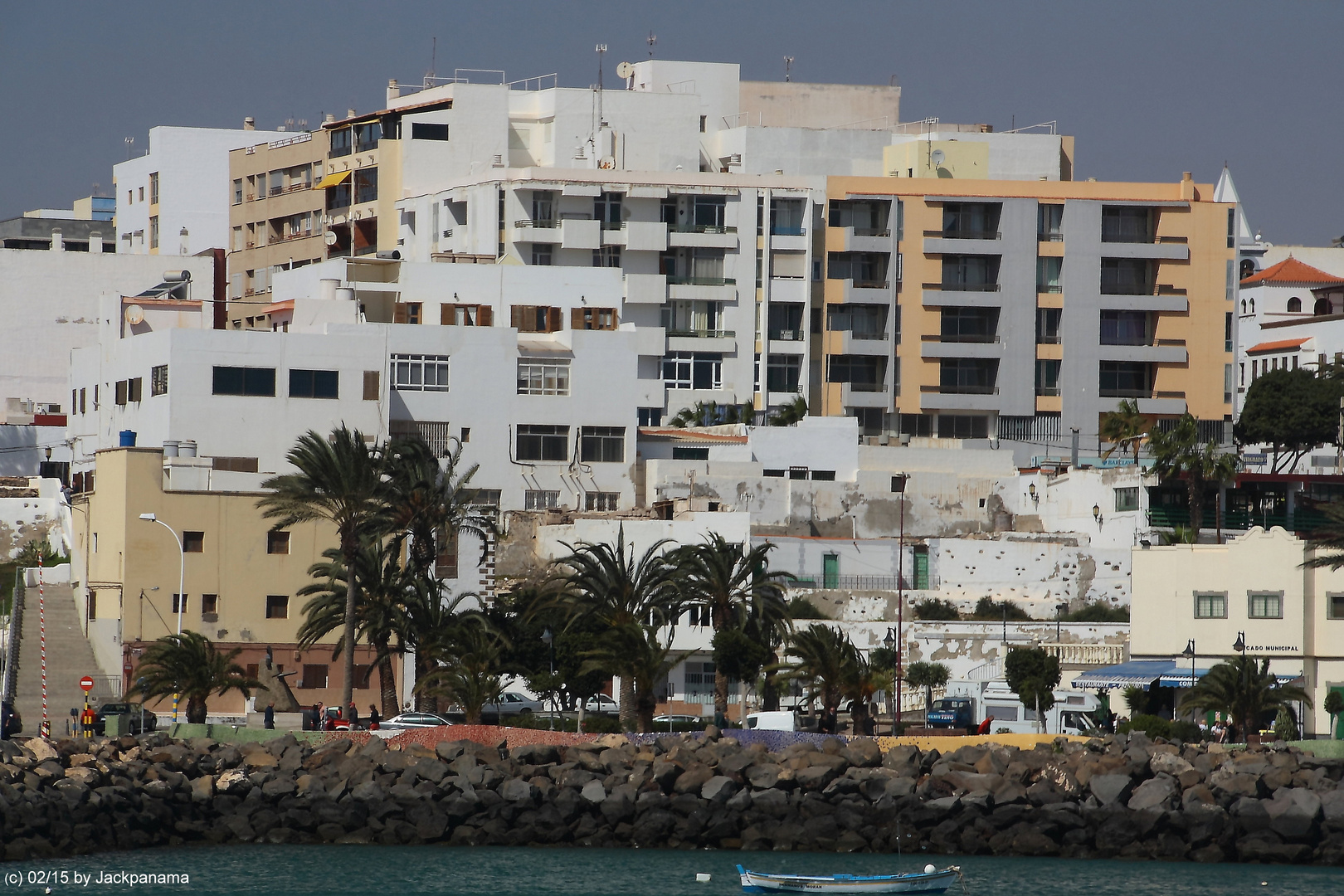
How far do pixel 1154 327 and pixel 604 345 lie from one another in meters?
33.5

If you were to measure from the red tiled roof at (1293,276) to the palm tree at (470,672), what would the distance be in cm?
7730

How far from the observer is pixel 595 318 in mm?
90875

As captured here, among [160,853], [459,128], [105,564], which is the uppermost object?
[459,128]

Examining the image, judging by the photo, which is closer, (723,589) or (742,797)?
(742,797)

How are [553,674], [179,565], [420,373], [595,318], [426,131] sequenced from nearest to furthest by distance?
[553,674], [179,565], [420,373], [595,318], [426,131]

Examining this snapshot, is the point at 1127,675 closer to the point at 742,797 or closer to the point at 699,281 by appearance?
the point at 742,797

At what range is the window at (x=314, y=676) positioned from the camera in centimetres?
6812

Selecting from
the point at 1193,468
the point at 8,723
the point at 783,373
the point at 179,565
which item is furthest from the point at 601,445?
the point at 8,723

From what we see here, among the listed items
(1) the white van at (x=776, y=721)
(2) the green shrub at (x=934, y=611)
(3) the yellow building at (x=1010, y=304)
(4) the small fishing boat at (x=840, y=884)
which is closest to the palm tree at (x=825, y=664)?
(1) the white van at (x=776, y=721)

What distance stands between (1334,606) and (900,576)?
17.9m

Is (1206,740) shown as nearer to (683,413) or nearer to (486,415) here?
(486,415)

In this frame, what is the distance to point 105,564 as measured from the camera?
69.8 metres

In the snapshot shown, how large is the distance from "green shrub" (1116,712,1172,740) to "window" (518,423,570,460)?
3304 centimetres

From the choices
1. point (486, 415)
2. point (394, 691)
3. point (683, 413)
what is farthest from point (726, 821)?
point (683, 413)
